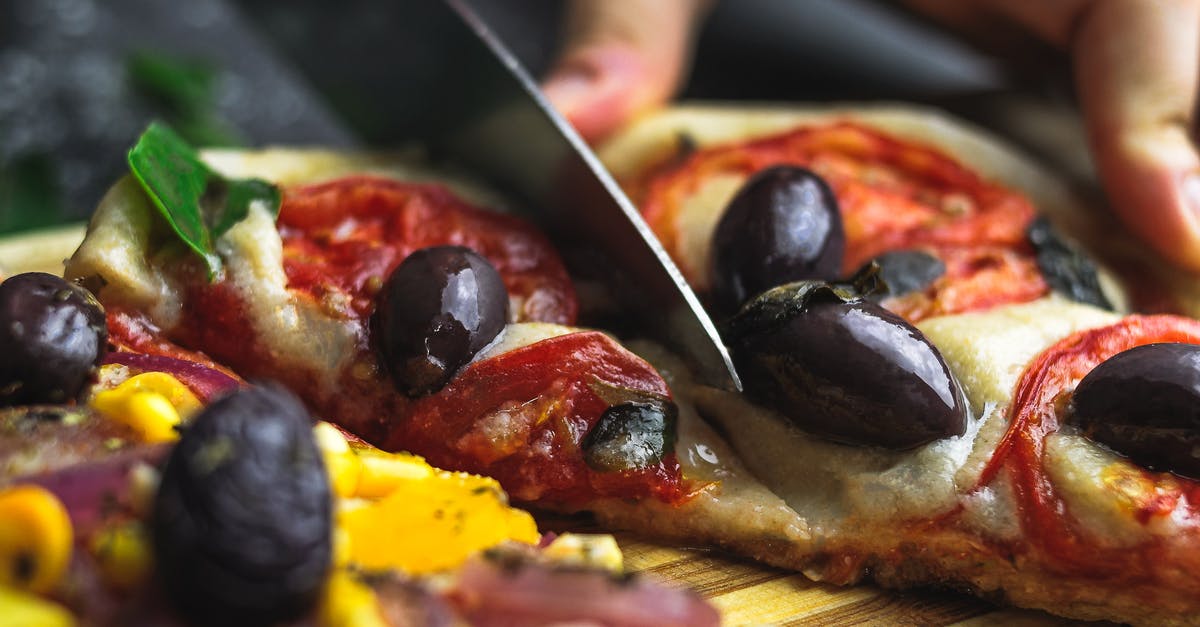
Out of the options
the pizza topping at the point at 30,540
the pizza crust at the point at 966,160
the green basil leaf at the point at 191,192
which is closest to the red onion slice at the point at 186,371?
the green basil leaf at the point at 191,192

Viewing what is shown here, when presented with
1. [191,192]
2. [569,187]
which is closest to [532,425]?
[569,187]

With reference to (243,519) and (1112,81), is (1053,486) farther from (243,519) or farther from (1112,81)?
(1112,81)

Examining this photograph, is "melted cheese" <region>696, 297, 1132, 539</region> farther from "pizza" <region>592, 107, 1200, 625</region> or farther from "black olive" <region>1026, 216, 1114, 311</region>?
"black olive" <region>1026, 216, 1114, 311</region>

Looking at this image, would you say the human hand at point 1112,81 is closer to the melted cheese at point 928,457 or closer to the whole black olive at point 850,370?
the melted cheese at point 928,457

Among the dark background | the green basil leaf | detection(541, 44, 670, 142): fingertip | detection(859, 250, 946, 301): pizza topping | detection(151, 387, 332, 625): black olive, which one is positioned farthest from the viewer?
the dark background

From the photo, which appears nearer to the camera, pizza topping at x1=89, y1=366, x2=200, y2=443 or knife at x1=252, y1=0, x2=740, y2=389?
pizza topping at x1=89, y1=366, x2=200, y2=443

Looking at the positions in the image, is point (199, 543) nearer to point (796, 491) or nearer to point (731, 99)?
point (796, 491)

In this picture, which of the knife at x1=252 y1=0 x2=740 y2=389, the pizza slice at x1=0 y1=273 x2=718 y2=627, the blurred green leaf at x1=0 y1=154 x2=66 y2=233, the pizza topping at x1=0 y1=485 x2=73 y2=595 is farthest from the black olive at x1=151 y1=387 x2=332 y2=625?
the blurred green leaf at x1=0 y1=154 x2=66 y2=233

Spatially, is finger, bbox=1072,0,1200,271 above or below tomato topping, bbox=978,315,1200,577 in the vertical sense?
above
